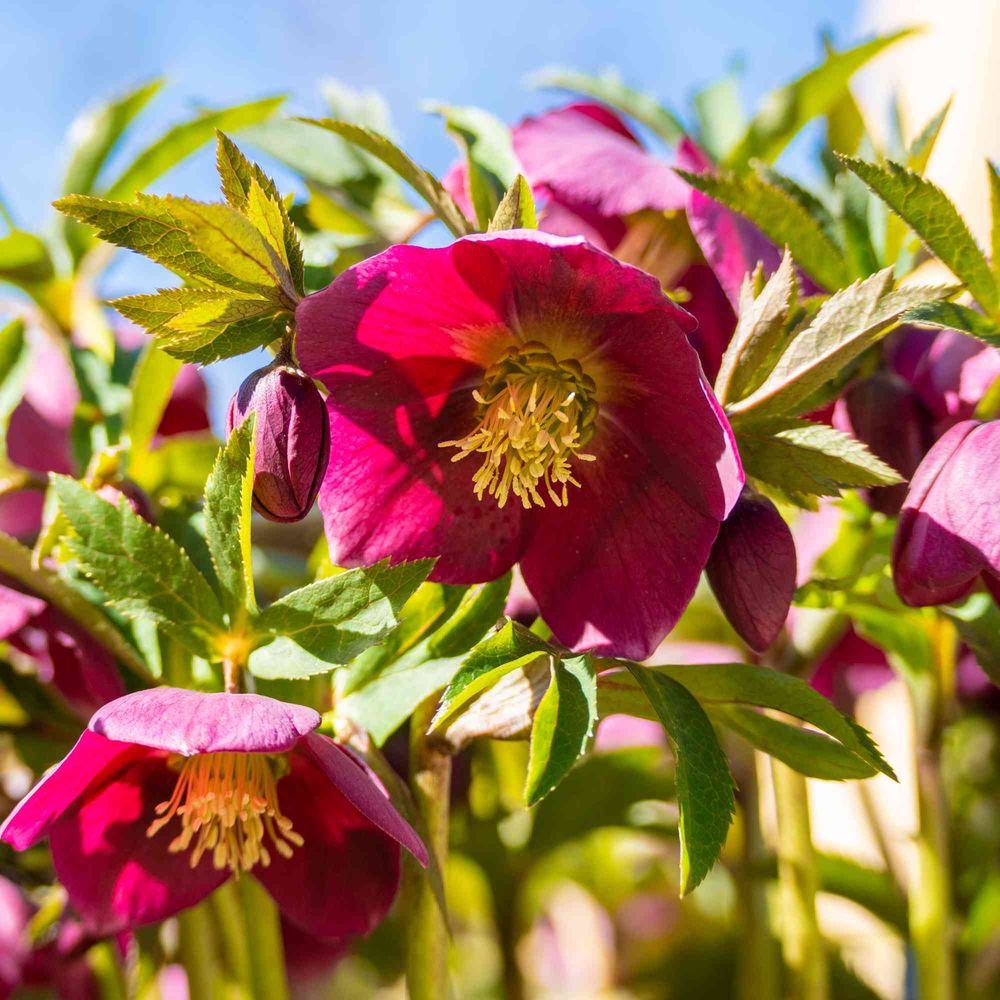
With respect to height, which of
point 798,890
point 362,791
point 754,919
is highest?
point 362,791

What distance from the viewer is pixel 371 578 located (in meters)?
0.52

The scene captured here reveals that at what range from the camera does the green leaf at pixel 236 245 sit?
1.56 ft

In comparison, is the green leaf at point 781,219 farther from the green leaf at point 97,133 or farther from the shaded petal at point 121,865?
the green leaf at point 97,133

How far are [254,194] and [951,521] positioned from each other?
0.31 m

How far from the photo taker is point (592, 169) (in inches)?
26.3

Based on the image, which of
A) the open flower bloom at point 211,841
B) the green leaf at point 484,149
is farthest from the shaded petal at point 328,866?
the green leaf at point 484,149

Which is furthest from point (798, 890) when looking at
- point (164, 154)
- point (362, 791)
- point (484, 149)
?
point (164, 154)

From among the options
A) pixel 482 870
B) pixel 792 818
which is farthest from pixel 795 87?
pixel 482 870

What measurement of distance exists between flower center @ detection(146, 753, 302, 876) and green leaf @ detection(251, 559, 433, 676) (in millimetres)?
106

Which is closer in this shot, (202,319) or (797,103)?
(202,319)

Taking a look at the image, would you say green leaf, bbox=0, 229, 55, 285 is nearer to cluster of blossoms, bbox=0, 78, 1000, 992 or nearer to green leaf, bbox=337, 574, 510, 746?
cluster of blossoms, bbox=0, 78, 1000, 992

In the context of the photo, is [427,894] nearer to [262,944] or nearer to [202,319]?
[262,944]

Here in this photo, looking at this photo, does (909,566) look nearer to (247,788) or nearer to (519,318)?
(519,318)

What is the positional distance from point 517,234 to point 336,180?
0.34 metres
